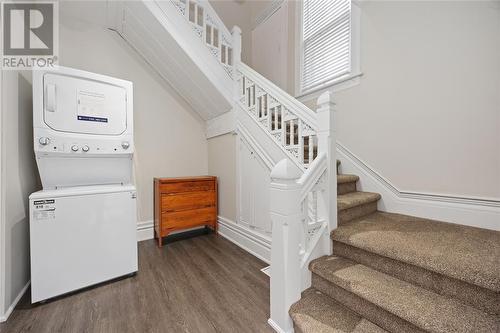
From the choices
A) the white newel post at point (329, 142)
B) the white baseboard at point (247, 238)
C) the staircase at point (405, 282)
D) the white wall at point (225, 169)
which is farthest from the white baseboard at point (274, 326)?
the white wall at point (225, 169)

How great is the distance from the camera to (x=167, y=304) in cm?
150

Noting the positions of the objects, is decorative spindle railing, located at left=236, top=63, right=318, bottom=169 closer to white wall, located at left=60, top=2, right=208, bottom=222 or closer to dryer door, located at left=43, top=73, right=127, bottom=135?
white wall, located at left=60, top=2, right=208, bottom=222

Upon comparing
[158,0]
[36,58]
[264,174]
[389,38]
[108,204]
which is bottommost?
[108,204]

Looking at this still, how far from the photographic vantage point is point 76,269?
161 centimetres

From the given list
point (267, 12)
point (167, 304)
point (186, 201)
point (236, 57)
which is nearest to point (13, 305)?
point (167, 304)

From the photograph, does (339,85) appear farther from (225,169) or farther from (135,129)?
(135,129)

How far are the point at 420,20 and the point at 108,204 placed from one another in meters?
3.07

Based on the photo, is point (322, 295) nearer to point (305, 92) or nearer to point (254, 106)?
point (254, 106)

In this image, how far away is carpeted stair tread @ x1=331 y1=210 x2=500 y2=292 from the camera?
100 cm

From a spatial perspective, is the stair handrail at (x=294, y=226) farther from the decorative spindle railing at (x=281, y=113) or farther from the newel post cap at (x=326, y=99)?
the decorative spindle railing at (x=281, y=113)

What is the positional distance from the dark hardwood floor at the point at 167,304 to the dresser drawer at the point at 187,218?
1.54ft

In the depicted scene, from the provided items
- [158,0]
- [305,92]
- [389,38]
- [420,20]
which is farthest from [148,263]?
[420,20]

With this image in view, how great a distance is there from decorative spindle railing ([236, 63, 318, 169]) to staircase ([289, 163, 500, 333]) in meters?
0.73

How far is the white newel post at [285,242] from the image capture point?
1231 millimetres
